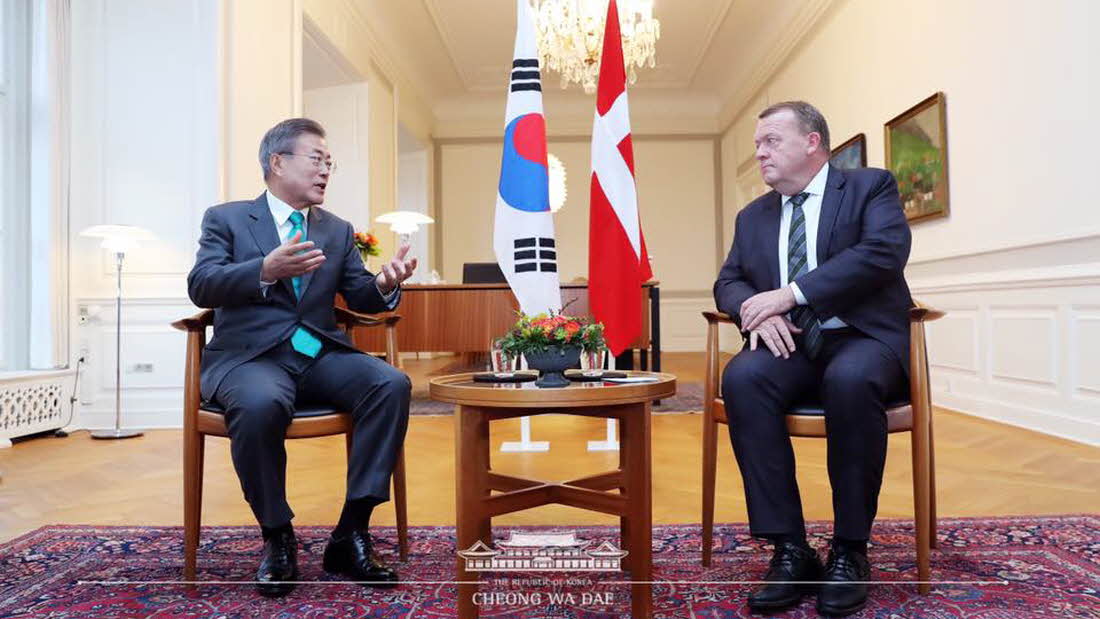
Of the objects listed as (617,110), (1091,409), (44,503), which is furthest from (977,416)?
(44,503)

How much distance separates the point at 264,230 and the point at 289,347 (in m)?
0.34

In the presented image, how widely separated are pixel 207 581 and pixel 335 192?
5507 millimetres

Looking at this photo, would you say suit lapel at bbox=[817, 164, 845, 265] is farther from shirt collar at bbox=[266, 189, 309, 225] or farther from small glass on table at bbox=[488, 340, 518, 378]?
shirt collar at bbox=[266, 189, 309, 225]

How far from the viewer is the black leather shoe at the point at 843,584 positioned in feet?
4.83

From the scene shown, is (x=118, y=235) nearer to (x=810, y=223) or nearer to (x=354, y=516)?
(x=354, y=516)

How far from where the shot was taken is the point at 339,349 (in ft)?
6.62

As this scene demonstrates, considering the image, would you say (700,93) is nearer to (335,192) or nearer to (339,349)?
(335,192)

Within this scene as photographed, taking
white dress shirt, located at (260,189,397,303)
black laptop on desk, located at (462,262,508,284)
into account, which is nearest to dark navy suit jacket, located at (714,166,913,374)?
white dress shirt, located at (260,189,397,303)

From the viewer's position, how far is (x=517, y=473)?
2.87 meters

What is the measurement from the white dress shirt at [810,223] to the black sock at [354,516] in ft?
3.88

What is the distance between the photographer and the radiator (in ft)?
12.0

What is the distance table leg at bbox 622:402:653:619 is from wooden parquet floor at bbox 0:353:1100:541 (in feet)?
2.57

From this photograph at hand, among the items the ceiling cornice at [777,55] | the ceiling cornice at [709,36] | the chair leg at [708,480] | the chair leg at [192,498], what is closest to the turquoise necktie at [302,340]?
the chair leg at [192,498]

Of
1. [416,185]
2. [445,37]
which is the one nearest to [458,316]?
[445,37]
